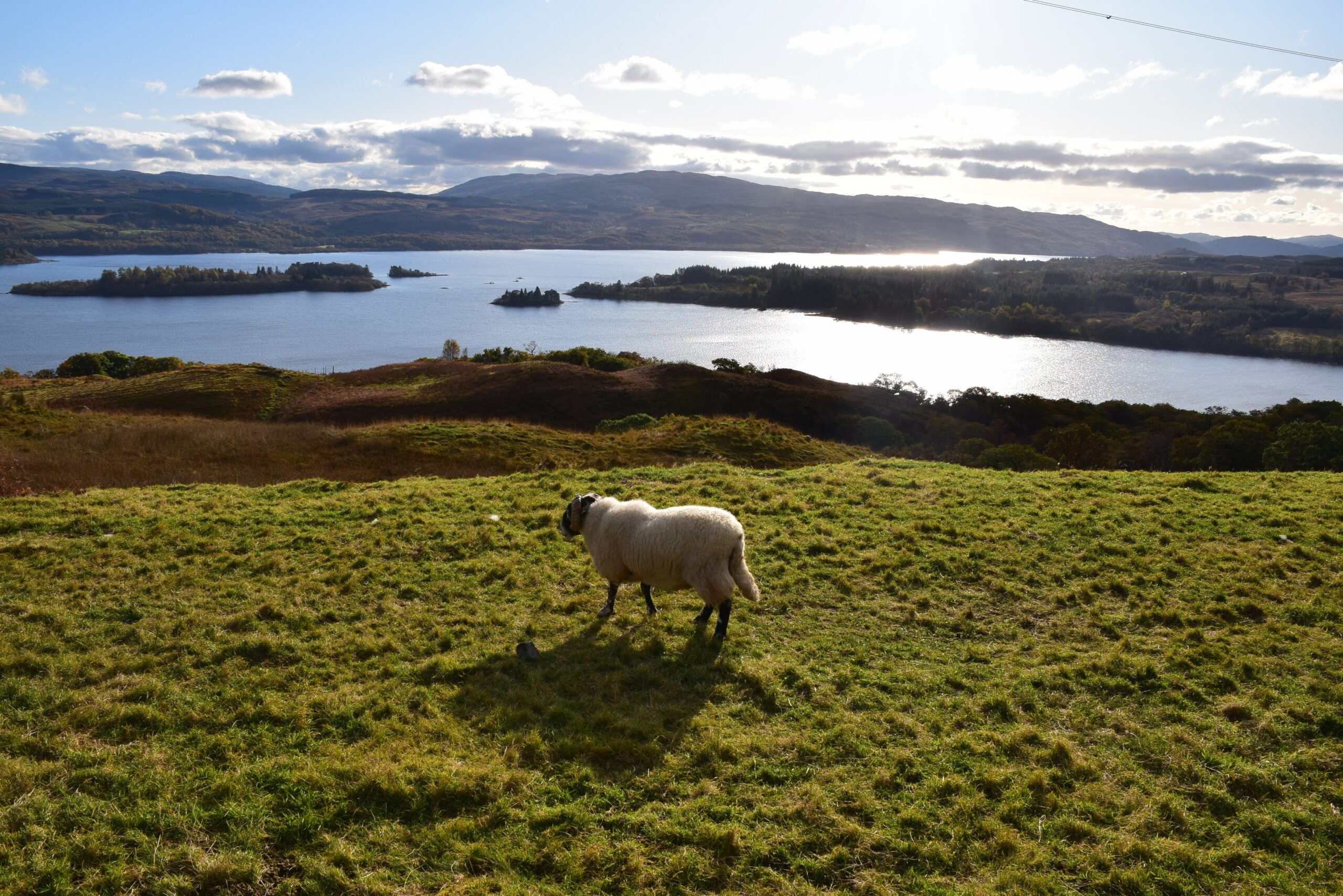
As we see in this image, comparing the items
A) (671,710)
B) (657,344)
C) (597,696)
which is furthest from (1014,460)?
(657,344)

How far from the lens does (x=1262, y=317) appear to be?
174750 mm

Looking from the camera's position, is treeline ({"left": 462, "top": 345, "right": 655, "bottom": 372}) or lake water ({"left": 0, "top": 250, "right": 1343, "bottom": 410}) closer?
treeline ({"left": 462, "top": 345, "right": 655, "bottom": 372})

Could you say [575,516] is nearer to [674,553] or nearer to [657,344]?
[674,553]

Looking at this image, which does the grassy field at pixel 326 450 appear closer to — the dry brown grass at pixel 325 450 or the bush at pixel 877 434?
the dry brown grass at pixel 325 450

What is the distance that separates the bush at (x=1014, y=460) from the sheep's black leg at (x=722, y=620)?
2708 cm

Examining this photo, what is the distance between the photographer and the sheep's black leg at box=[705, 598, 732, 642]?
1009cm

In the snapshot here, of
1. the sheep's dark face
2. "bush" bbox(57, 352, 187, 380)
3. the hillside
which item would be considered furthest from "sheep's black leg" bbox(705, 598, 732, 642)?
Result: "bush" bbox(57, 352, 187, 380)

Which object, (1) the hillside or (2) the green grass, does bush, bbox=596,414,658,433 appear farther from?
(2) the green grass

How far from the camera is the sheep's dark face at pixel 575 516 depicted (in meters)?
11.7

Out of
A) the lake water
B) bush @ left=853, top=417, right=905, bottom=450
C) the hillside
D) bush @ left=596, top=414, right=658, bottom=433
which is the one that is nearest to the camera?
the hillside

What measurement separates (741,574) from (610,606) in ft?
7.82

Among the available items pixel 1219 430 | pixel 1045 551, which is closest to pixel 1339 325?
pixel 1219 430

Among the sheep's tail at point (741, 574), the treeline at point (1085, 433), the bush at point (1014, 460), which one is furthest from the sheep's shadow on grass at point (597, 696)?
the bush at point (1014, 460)

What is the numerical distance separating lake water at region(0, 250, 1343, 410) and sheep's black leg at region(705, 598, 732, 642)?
3791 inches
